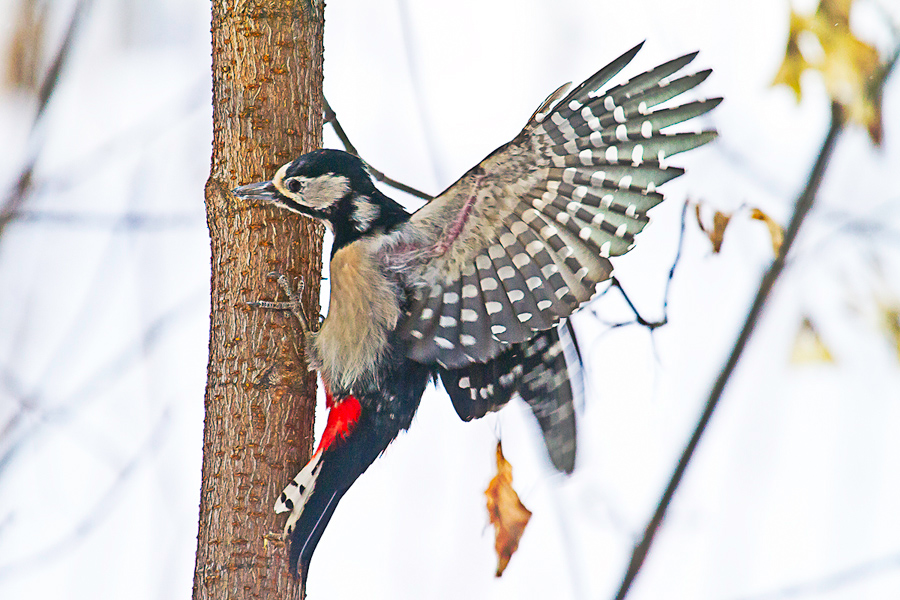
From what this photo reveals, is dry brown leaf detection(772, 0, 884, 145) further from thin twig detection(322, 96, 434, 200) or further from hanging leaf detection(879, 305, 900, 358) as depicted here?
thin twig detection(322, 96, 434, 200)

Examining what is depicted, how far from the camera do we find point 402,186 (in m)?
2.19

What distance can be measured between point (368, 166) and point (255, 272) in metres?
0.47

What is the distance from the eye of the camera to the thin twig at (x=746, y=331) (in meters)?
1.05

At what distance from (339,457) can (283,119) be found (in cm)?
78

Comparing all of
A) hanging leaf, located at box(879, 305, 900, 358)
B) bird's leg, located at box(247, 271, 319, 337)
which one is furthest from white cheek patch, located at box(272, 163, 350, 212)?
hanging leaf, located at box(879, 305, 900, 358)

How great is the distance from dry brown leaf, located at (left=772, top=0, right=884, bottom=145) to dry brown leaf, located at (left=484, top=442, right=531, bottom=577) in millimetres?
1035

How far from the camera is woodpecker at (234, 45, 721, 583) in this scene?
166 centimetres

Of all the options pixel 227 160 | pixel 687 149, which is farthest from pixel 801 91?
pixel 227 160

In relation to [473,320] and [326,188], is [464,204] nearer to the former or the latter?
[473,320]

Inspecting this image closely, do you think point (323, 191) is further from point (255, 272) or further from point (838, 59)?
point (838, 59)

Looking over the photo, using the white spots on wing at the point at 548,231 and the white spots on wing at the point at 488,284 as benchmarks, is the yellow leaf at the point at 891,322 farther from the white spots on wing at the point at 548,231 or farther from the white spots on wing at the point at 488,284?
the white spots on wing at the point at 488,284

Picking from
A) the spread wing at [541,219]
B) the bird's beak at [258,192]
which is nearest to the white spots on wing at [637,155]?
the spread wing at [541,219]

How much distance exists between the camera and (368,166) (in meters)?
2.15

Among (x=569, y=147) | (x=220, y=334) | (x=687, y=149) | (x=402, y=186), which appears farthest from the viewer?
(x=402, y=186)
